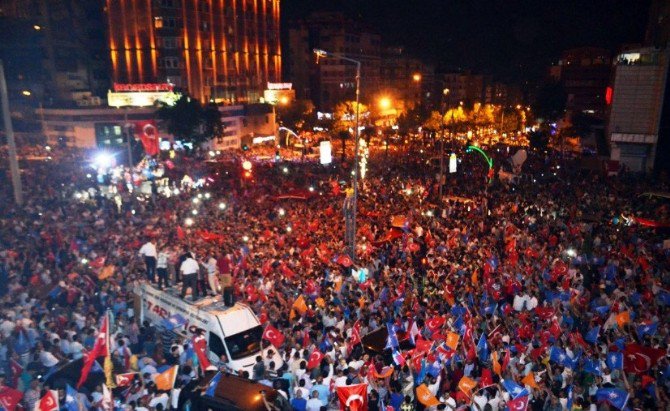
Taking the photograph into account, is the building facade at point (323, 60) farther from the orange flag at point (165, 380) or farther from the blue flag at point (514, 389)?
the blue flag at point (514, 389)

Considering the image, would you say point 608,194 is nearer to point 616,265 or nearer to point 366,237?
point 616,265

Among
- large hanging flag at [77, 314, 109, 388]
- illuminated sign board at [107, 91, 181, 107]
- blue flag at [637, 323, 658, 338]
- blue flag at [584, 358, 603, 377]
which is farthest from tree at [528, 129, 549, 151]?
large hanging flag at [77, 314, 109, 388]

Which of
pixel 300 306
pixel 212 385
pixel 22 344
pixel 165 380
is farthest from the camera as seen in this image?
pixel 300 306

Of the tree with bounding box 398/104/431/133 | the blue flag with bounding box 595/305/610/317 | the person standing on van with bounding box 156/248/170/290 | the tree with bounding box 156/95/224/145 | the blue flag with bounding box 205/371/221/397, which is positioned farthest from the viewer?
the tree with bounding box 398/104/431/133

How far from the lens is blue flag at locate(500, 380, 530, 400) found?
8.33 meters

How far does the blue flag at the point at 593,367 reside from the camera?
370 inches

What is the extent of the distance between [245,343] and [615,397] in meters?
7.00

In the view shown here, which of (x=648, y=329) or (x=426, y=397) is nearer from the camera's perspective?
(x=426, y=397)

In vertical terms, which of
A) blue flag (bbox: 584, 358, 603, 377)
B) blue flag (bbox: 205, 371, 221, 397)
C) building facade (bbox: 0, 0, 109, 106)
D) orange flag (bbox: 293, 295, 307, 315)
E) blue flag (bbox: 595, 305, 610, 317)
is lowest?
orange flag (bbox: 293, 295, 307, 315)

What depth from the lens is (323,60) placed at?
83188 mm

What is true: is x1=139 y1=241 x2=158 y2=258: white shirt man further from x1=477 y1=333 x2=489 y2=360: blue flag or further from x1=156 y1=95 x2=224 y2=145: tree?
x1=156 y1=95 x2=224 y2=145: tree

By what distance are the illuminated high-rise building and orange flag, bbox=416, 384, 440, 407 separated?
5920cm

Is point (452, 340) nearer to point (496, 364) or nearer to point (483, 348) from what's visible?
point (483, 348)

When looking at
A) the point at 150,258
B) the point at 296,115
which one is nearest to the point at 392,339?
the point at 150,258
